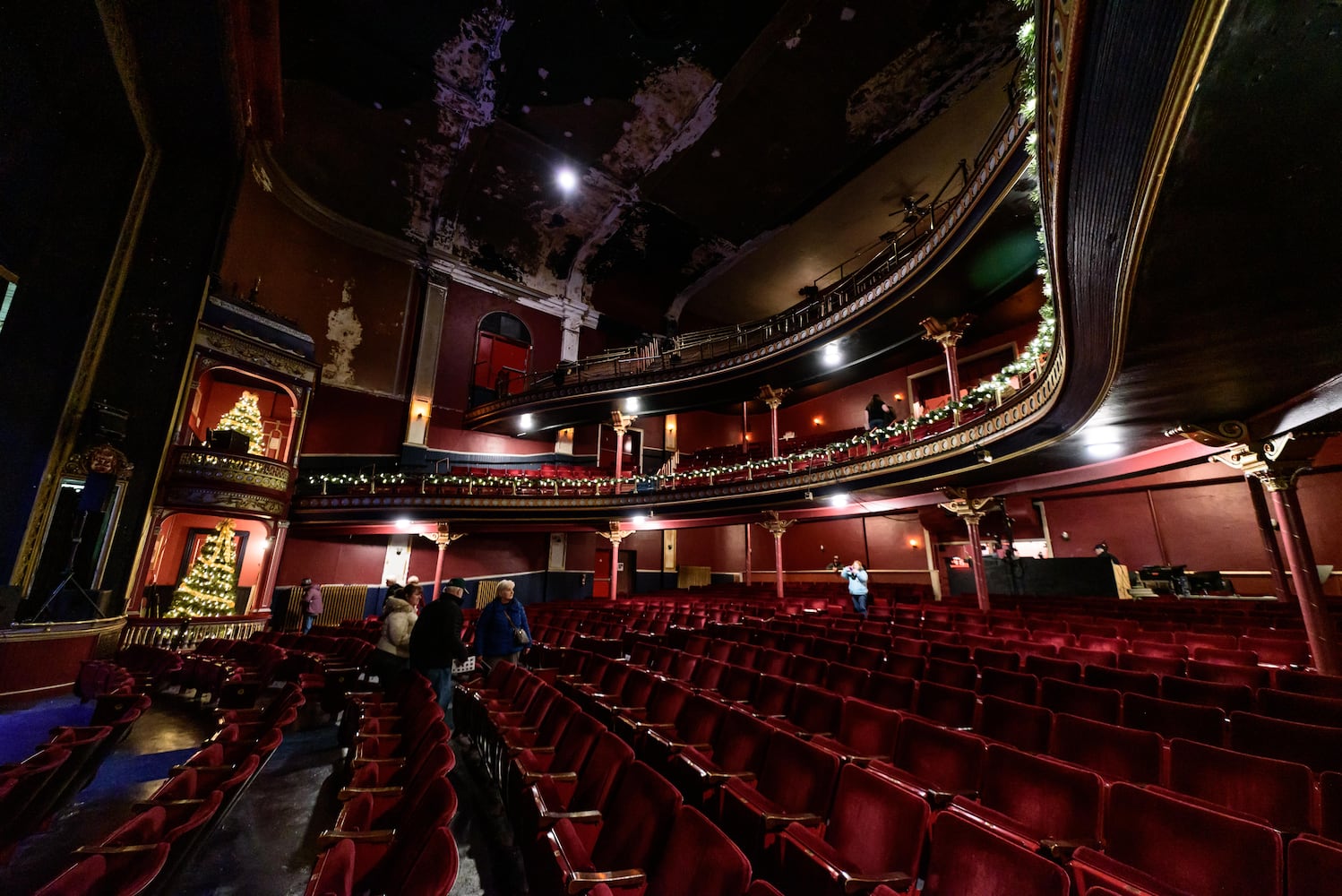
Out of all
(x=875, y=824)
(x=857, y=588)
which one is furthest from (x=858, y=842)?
(x=857, y=588)

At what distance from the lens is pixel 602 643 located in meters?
5.74

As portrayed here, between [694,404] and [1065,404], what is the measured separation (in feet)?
Result: 32.2

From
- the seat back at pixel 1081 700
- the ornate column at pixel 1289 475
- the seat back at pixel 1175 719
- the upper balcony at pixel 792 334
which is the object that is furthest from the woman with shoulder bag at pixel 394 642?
the upper balcony at pixel 792 334

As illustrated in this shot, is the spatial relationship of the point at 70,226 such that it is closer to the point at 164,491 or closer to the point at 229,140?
the point at 229,140

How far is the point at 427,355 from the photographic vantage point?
14109mm

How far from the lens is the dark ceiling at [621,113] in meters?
11.1

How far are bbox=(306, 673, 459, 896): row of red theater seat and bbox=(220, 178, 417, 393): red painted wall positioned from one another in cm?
1159

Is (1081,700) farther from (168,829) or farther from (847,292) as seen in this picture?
(847,292)

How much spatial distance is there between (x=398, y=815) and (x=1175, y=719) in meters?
3.80

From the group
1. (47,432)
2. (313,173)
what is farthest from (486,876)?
(313,173)

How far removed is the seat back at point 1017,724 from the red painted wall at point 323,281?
13.9 metres

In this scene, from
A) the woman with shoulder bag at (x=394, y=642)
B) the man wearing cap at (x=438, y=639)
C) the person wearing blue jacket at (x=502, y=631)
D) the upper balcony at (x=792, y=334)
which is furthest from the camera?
the upper balcony at (x=792, y=334)

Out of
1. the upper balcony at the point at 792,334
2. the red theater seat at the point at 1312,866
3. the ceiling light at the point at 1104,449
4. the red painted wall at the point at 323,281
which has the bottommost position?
the red theater seat at the point at 1312,866

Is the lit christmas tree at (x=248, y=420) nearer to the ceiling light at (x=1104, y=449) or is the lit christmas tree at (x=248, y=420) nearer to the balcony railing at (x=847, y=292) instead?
the balcony railing at (x=847, y=292)
